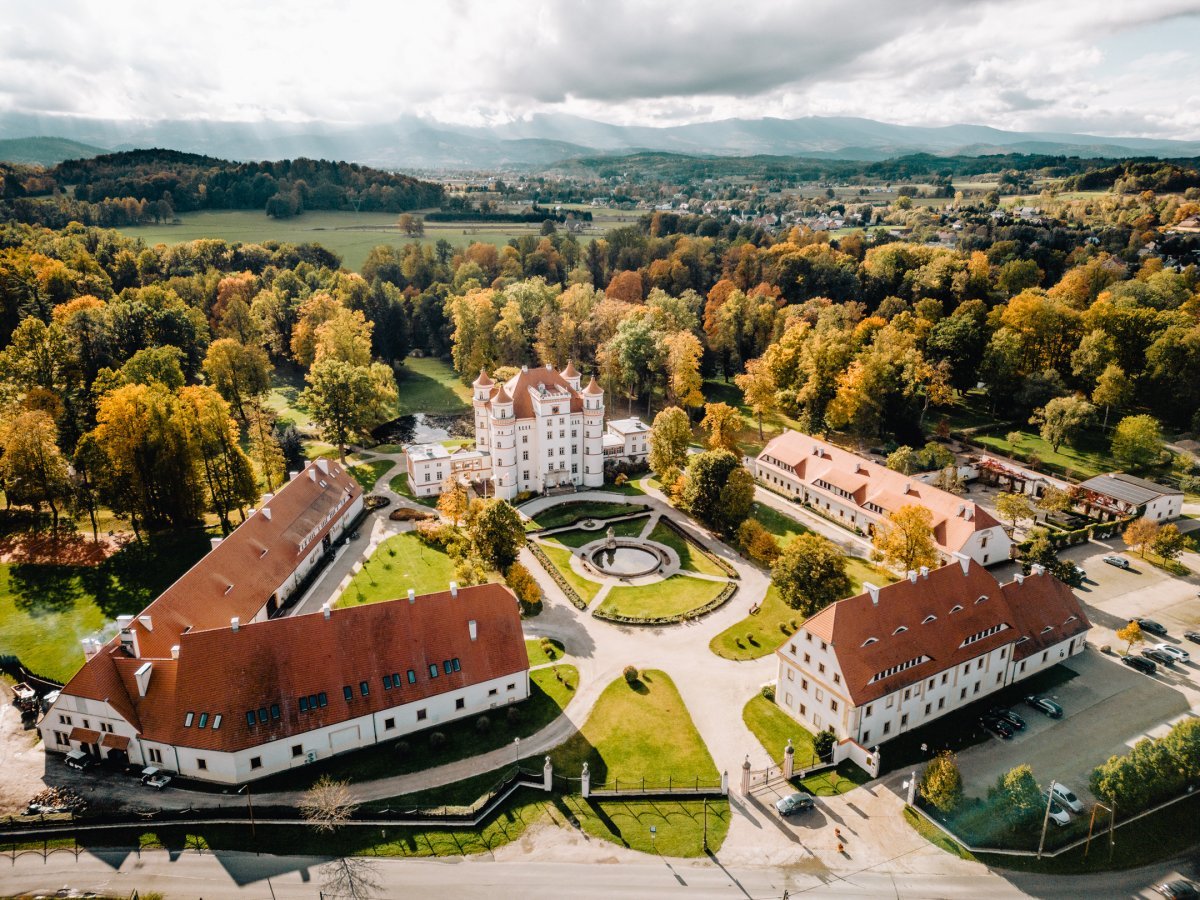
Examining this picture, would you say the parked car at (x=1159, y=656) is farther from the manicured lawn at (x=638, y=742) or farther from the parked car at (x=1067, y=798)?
the manicured lawn at (x=638, y=742)

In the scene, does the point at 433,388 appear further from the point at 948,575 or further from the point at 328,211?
the point at 328,211

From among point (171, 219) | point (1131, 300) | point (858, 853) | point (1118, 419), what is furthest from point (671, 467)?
point (171, 219)

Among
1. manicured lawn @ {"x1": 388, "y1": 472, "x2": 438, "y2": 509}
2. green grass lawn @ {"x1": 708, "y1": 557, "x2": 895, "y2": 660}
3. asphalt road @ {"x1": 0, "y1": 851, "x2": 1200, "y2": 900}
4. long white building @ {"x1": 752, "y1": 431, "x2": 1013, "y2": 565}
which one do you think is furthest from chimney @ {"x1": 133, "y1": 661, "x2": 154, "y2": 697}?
long white building @ {"x1": 752, "y1": 431, "x2": 1013, "y2": 565}

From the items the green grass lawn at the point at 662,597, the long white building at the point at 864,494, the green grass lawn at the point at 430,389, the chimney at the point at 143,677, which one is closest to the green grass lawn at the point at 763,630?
the green grass lawn at the point at 662,597

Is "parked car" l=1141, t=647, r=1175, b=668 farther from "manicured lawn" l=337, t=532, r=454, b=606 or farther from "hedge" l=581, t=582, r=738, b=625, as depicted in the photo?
"manicured lawn" l=337, t=532, r=454, b=606

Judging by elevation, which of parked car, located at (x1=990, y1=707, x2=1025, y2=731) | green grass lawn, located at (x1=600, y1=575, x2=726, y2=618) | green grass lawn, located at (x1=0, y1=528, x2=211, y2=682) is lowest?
green grass lawn, located at (x1=600, y1=575, x2=726, y2=618)
